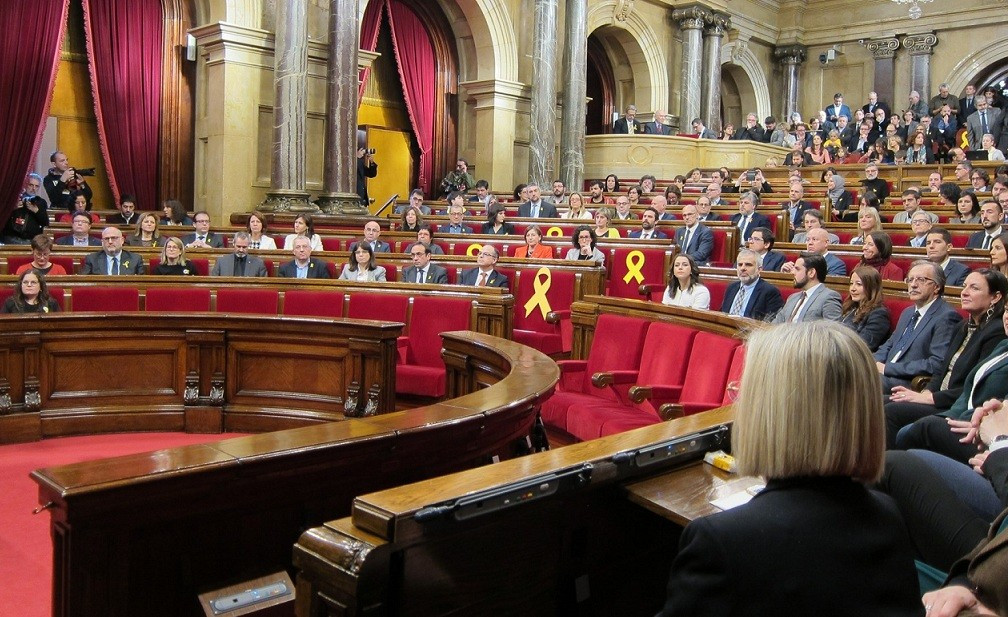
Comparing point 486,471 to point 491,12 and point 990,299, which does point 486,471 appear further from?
point 491,12

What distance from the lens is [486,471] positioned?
5.37 ft

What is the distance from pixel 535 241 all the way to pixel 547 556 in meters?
5.70

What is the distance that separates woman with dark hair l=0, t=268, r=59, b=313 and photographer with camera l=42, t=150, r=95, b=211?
208 inches

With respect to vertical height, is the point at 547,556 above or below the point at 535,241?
below

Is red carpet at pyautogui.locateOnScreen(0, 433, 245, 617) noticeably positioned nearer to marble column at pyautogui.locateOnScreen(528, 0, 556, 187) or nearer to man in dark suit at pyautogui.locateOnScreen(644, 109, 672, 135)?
marble column at pyautogui.locateOnScreen(528, 0, 556, 187)

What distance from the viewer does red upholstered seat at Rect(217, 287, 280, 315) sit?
547cm

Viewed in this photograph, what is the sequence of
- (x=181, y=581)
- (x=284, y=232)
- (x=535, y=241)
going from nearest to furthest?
(x=181, y=581) < (x=535, y=241) < (x=284, y=232)

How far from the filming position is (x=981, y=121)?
13328mm

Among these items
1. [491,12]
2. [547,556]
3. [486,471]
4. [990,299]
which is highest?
[491,12]

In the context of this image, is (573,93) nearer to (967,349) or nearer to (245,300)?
(245,300)

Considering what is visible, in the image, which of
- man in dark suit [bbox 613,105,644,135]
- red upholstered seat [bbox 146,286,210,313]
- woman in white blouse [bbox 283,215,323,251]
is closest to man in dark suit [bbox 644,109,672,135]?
man in dark suit [bbox 613,105,644,135]

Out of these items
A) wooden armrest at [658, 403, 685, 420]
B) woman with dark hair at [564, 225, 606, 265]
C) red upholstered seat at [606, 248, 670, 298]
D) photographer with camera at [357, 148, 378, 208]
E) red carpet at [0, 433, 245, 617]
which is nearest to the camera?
red carpet at [0, 433, 245, 617]

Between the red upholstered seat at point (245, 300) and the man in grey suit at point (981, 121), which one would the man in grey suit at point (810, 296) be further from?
the man in grey suit at point (981, 121)

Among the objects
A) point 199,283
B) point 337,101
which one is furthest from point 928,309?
point 337,101
